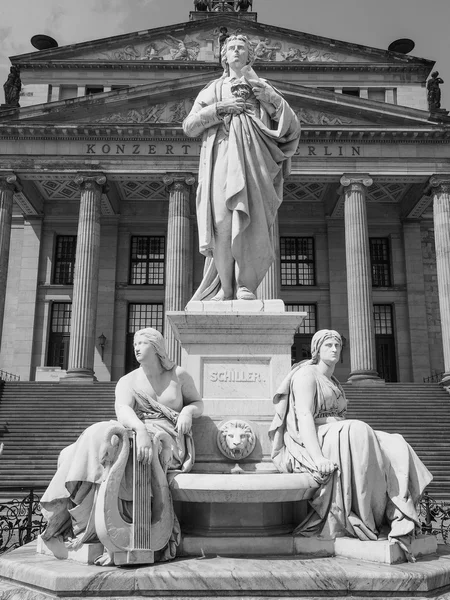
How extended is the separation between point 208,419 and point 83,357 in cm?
2600

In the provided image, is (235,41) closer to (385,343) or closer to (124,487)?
(124,487)

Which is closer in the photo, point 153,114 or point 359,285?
point 359,285

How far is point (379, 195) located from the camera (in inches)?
1522

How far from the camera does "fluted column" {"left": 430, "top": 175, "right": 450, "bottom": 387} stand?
3102 centimetres

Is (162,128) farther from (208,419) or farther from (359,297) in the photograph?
(208,419)

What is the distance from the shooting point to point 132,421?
415 centimetres

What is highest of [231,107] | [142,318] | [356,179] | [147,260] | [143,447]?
[356,179]

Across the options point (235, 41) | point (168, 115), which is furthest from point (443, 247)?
point (235, 41)

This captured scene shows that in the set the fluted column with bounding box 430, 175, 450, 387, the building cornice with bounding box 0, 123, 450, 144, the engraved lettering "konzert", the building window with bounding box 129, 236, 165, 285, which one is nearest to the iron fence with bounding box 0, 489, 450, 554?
the engraved lettering "konzert"

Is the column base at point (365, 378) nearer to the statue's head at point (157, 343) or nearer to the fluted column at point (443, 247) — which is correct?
the fluted column at point (443, 247)

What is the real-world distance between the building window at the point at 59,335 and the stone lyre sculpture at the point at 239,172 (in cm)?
3306

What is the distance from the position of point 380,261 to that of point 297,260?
5.23 metres

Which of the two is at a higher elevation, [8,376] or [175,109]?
[175,109]

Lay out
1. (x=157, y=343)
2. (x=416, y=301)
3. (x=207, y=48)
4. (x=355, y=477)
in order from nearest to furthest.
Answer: (x=355, y=477)
(x=157, y=343)
(x=416, y=301)
(x=207, y=48)
